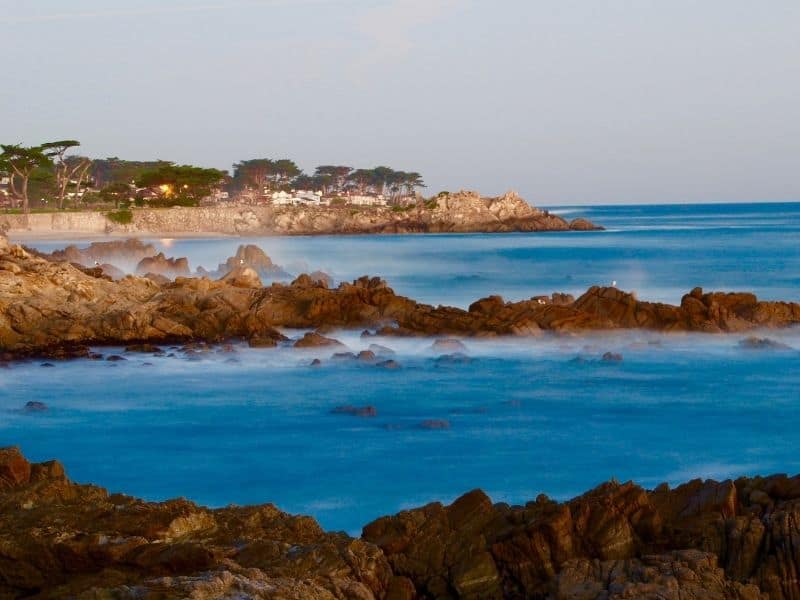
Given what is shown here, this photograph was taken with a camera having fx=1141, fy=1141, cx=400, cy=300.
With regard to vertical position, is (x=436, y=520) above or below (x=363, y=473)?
above

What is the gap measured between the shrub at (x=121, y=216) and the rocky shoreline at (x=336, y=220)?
0.82ft

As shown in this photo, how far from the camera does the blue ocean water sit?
36.7 feet

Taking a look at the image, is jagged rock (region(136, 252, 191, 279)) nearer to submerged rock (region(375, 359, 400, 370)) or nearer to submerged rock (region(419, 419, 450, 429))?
submerged rock (region(375, 359, 400, 370))

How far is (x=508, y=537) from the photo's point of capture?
617cm

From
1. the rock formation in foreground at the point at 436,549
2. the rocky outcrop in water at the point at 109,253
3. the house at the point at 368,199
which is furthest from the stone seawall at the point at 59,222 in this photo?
the house at the point at 368,199

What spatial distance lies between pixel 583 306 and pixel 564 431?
8.02 meters

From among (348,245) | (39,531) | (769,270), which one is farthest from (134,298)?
(348,245)

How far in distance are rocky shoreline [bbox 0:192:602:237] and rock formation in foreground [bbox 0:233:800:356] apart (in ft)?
144

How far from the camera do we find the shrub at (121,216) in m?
67.7

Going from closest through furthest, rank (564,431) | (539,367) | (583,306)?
(564,431) → (539,367) → (583,306)

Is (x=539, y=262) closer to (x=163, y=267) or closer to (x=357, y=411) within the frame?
(x=163, y=267)

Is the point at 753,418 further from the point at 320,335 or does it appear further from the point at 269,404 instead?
the point at 320,335

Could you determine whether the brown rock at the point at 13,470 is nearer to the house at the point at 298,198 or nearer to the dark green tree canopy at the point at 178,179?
the dark green tree canopy at the point at 178,179

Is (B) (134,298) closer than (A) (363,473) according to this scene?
No
